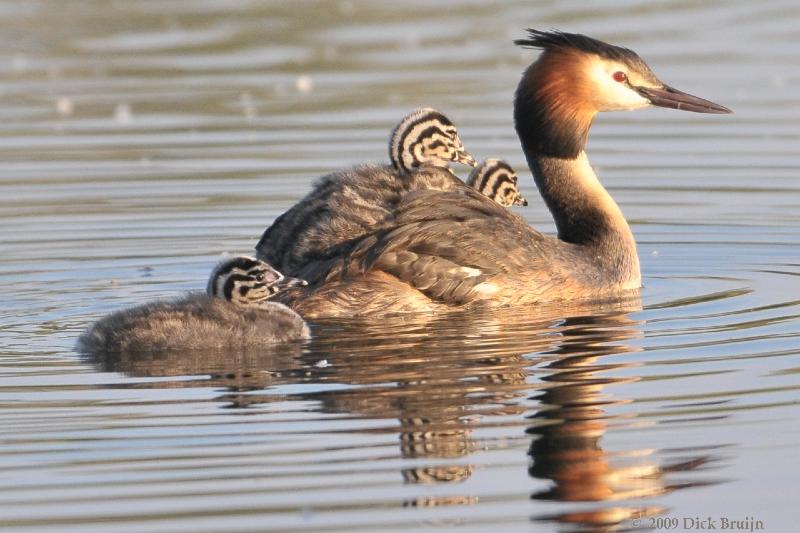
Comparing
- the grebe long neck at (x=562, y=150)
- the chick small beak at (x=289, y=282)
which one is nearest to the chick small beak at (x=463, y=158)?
the grebe long neck at (x=562, y=150)

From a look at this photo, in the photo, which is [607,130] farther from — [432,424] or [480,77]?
[432,424]

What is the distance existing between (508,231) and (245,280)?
5.84 feet

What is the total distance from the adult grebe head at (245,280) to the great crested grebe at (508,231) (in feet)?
2.27

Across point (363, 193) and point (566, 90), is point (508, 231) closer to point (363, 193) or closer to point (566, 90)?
point (363, 193)

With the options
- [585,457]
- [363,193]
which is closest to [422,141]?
[363,193]

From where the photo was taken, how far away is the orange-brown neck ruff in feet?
38.9

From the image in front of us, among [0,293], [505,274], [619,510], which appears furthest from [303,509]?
[0,293]

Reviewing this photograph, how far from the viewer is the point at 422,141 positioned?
11633 mm

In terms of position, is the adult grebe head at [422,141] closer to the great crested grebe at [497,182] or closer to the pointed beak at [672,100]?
the great crested grebe at [497,182]

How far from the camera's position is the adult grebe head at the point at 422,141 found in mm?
11570

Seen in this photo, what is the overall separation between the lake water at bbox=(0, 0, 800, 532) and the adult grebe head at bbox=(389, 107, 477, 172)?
153cm

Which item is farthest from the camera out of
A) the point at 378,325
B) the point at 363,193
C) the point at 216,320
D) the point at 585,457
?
the point at 363,193

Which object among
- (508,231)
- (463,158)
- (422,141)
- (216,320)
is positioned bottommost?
(216,320)

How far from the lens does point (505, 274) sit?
10891mm
